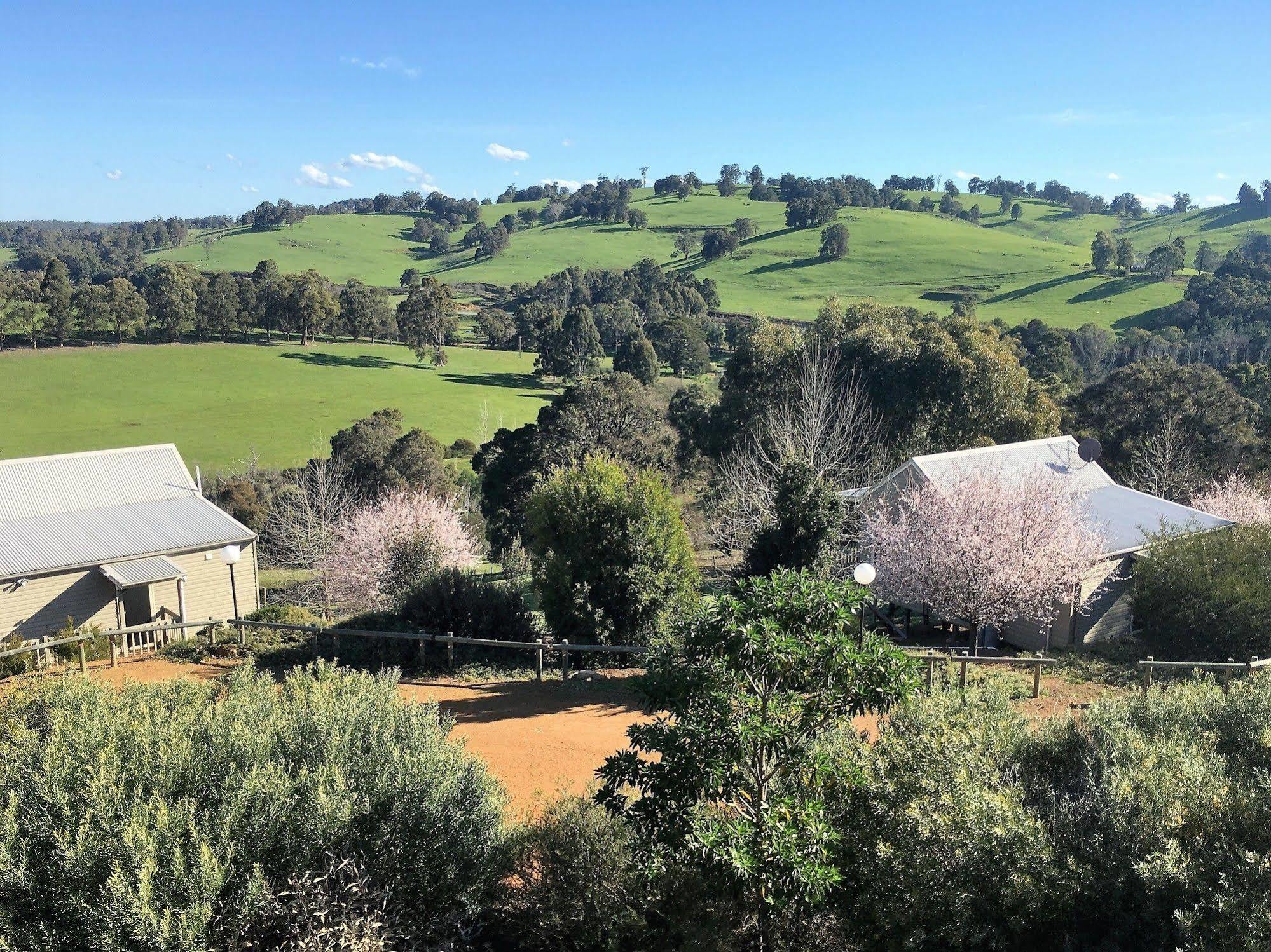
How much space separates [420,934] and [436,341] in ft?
242

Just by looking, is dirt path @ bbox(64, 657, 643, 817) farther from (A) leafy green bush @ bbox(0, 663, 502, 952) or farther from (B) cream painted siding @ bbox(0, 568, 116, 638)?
(B) cream painted siding @ bbox(0, 568, 116, 638)

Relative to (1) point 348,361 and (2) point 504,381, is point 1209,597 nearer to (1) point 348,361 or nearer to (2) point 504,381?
(2) point 504,381

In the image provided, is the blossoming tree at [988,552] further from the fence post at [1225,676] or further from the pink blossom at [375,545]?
the pink blossom at [375,545]

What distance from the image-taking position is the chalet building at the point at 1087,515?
1986cm

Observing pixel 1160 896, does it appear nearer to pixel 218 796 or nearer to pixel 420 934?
pixel 420 934

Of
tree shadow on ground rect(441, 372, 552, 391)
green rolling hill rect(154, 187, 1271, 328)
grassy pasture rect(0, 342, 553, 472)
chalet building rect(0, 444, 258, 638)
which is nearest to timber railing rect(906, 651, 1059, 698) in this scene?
chalet building rect(0, 444, 258, 638)

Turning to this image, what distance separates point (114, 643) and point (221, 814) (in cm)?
1349

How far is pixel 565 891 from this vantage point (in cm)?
740

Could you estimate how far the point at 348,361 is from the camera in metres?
70.9

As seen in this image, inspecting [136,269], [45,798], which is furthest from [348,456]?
[136,269]

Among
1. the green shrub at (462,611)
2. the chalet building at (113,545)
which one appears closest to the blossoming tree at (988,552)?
the green shrub at (462,611)

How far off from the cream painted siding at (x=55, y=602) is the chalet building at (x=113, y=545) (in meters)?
0.02

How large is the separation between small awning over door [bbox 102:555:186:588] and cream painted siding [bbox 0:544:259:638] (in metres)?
0.38

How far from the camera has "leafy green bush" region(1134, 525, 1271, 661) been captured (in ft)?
54.2
